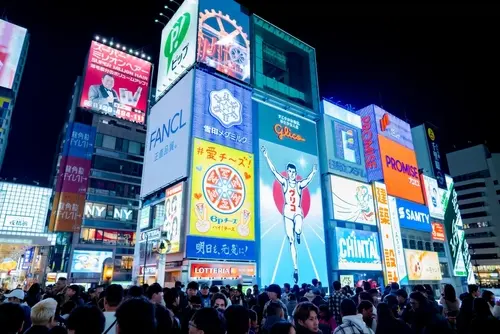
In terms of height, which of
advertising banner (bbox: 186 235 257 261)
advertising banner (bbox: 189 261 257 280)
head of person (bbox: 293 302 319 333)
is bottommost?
head of person (bbox: 293 302 319 333)

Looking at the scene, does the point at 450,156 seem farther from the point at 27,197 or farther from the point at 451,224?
the point at 27,197

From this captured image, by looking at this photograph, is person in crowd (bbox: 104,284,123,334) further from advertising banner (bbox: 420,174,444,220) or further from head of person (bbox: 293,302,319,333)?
advertising banner (bbox: 420,174,444,220)

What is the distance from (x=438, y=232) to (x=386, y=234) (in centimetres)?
1298

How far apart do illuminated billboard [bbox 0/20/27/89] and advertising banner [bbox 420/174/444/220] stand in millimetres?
47125

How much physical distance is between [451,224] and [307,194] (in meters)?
27.3

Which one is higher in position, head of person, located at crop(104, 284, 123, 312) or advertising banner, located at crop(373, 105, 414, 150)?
advertising banner, located at crop(373, 105, 414, 150)

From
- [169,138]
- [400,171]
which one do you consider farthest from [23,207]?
[400,171]

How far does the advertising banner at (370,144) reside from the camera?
3229 centimetres

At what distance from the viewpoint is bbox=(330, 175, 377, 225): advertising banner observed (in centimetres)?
2783

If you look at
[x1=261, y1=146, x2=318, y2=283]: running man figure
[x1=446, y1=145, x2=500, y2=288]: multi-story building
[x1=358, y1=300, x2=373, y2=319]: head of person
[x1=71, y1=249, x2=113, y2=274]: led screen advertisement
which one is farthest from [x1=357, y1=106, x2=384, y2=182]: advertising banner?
[x1=446, y1=145, x2=500, y2=288]: multi-story building

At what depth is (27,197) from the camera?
1745 inches

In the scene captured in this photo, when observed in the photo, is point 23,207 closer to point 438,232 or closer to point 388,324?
point 388,324

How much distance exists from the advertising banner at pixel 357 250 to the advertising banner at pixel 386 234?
71 cm

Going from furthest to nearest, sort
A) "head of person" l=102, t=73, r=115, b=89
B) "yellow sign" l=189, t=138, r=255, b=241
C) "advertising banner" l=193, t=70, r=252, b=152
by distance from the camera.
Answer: "head of person" l=102, t=73, r=115, b=89 < "advertising banner" l=193, t=70, r=252, b=152 < "yellow sign" l=189, t=138, r=255, b=241
